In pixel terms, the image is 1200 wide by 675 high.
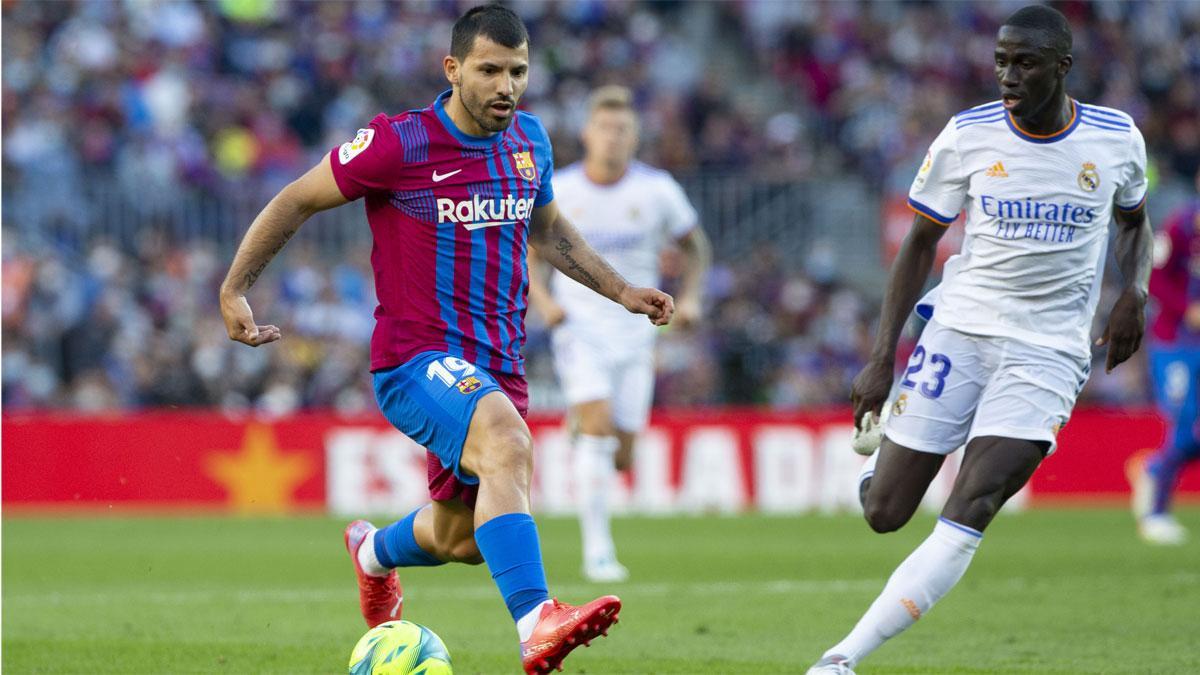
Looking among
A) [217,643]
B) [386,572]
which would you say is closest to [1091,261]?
[386,572]

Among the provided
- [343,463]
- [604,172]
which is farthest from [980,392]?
[343,463]

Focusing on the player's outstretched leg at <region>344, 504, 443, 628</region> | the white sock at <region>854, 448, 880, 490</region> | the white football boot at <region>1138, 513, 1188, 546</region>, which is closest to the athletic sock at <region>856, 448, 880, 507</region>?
the white sock at <region>854, 448, 880, 490</region>

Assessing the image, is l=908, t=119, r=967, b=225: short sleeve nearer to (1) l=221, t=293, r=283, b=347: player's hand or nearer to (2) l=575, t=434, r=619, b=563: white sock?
(1) l=221, t=293, r=283, b=347: player's hand

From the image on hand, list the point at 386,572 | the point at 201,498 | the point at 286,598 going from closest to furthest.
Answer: the point at 386,572 → the point at 286,598 → the point at 201,498

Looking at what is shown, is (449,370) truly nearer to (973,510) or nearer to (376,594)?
(376,594)

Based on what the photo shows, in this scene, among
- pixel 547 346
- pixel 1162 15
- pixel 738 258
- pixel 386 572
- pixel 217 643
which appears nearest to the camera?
pixel 386 572

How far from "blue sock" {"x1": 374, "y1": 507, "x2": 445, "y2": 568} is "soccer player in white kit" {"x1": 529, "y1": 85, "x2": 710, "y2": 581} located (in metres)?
3.96

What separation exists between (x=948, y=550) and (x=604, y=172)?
5.86 metres

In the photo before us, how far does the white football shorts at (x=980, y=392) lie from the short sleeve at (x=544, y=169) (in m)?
1.61

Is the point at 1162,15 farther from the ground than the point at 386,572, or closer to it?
farther from the ground

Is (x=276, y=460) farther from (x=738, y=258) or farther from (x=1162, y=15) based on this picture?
(x=1162, y=15)

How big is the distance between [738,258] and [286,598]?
12690 mm

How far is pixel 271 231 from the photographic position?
6.42 meters

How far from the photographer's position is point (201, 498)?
18.0 m
